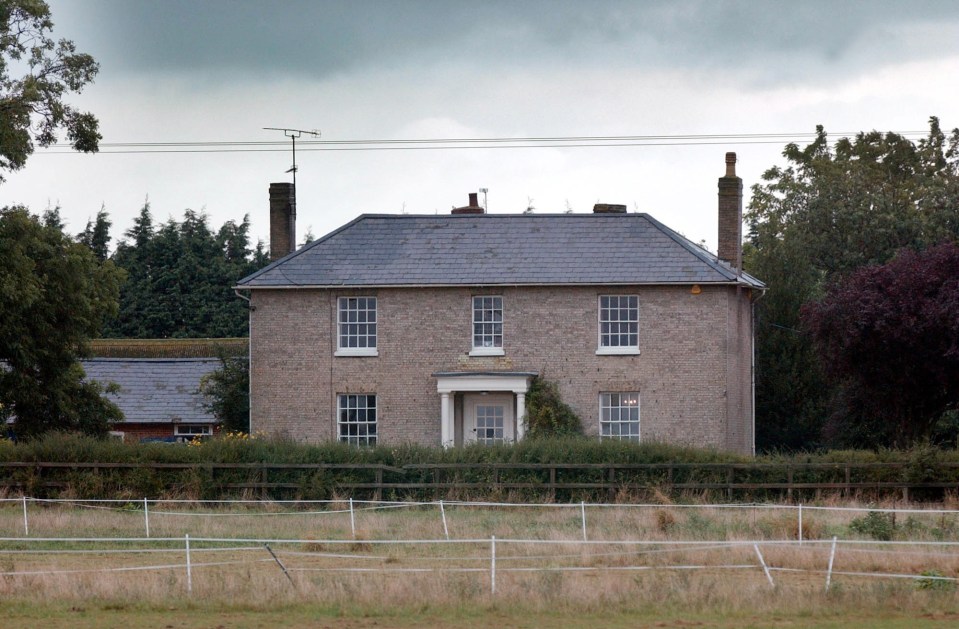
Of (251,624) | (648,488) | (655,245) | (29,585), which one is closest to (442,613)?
(251,624)

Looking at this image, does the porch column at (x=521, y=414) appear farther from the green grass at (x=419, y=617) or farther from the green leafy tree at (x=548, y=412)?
the green grass at (x=419, y=617)

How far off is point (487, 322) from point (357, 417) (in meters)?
4.60

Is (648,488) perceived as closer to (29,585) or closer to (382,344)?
(382,344)

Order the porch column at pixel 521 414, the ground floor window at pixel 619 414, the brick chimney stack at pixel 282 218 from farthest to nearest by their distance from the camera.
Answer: the brick chimney stack at pixel 282 218 < the ground floor window at pixel 619 414 < the porch column at pixel 521 414

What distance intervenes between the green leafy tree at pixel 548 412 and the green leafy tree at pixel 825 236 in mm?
5956

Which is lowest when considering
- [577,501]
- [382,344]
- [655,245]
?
[577,501]

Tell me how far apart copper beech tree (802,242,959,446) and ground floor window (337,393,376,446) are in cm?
1279

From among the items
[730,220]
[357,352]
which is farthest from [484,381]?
[730,220]

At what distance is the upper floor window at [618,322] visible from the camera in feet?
130

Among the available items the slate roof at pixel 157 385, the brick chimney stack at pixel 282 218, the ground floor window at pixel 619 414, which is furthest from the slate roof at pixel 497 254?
the slate roof at pixel 157 385

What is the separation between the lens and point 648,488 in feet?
106

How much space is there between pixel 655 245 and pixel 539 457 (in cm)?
996

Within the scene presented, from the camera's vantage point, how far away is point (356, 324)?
133 feet

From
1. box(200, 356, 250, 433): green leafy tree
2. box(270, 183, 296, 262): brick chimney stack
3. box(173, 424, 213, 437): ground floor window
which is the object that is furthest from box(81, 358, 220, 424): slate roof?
box(270, 183, 296, 262): brick chimney stack
